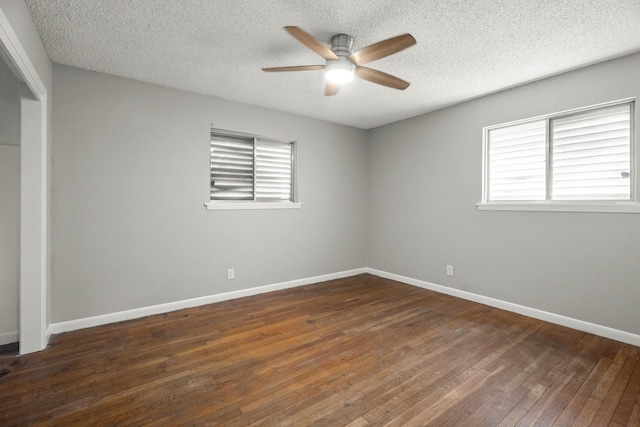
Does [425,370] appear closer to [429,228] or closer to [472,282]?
[472,282]

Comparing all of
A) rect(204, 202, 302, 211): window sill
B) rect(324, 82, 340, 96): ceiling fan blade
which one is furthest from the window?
rect(324, 82, 340, 96): ceiling fan blade

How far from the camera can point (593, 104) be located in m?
2.69

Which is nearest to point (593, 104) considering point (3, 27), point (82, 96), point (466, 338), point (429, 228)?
point (429, 228)

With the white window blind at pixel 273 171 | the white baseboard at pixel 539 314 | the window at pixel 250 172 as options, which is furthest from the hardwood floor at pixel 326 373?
the white window blind at pixel 273 171

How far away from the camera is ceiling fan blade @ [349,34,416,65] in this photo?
6.08 feet

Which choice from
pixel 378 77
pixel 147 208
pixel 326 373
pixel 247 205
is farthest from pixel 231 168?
pixel 326 373

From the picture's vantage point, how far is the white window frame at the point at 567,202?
2.51m

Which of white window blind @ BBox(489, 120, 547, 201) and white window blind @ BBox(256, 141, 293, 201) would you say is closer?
white window blind @ BBox(489, 120, 547, 201)

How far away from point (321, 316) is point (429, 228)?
208 cm

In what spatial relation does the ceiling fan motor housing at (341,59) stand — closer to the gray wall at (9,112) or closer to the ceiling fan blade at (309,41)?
the ceiling fan blade at (309,41)

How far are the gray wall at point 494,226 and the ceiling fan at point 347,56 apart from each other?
5.43ft

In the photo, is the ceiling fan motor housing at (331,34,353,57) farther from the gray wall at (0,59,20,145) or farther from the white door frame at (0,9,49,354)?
the gray wall at (0,59,20,145)

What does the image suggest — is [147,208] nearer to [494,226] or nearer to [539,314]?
[494,226]

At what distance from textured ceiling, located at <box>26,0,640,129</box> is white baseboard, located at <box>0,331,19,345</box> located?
2480 millimetres
